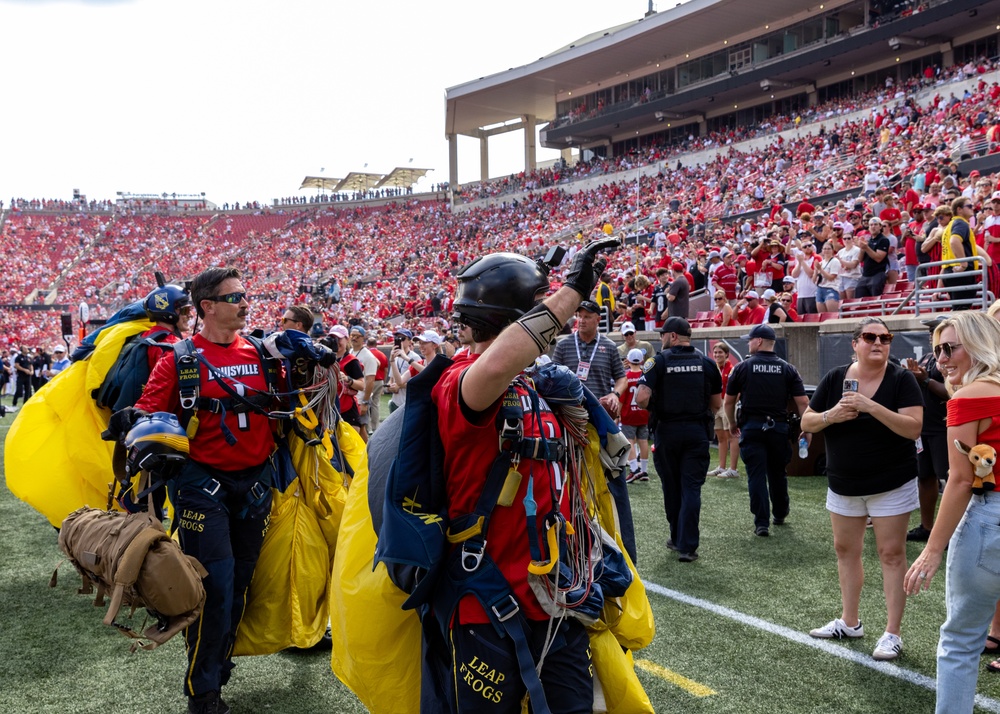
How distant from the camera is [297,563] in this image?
4.23 meters

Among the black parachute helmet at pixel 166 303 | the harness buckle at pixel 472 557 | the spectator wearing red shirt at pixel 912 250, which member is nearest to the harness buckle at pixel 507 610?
the harness buckle at pixel 472 557

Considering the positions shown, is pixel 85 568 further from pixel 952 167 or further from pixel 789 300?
pixel 952 167

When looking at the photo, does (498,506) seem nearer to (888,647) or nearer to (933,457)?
(888,647)

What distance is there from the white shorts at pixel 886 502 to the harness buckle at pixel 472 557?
10.1 feet

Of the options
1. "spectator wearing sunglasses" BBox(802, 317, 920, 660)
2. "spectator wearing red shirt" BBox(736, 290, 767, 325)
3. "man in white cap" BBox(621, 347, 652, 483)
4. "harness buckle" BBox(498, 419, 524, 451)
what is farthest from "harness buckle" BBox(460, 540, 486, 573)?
"spectator wearing red shirt" BBox(736, 290, 767, 325)

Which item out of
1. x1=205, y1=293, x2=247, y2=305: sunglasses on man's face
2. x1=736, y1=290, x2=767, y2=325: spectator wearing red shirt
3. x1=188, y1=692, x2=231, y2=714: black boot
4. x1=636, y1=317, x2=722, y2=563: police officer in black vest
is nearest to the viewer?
x1=188, y1=692, x2=231, y2=714: black boot

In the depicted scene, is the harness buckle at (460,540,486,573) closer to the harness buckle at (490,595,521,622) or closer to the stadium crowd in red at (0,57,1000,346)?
the harness buckle at (490,595,521,622)

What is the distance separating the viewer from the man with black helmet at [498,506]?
2.17 meters

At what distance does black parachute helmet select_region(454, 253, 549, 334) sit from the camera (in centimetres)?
228

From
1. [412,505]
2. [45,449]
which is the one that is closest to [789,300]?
[45,449]

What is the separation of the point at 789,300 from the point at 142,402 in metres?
10.4

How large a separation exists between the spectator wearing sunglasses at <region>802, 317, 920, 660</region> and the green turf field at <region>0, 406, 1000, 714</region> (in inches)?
17.3

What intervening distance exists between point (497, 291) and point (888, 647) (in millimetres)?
3507

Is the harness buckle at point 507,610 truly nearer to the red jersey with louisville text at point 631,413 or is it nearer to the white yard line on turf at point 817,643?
the white yard line on turf at point 817,643
